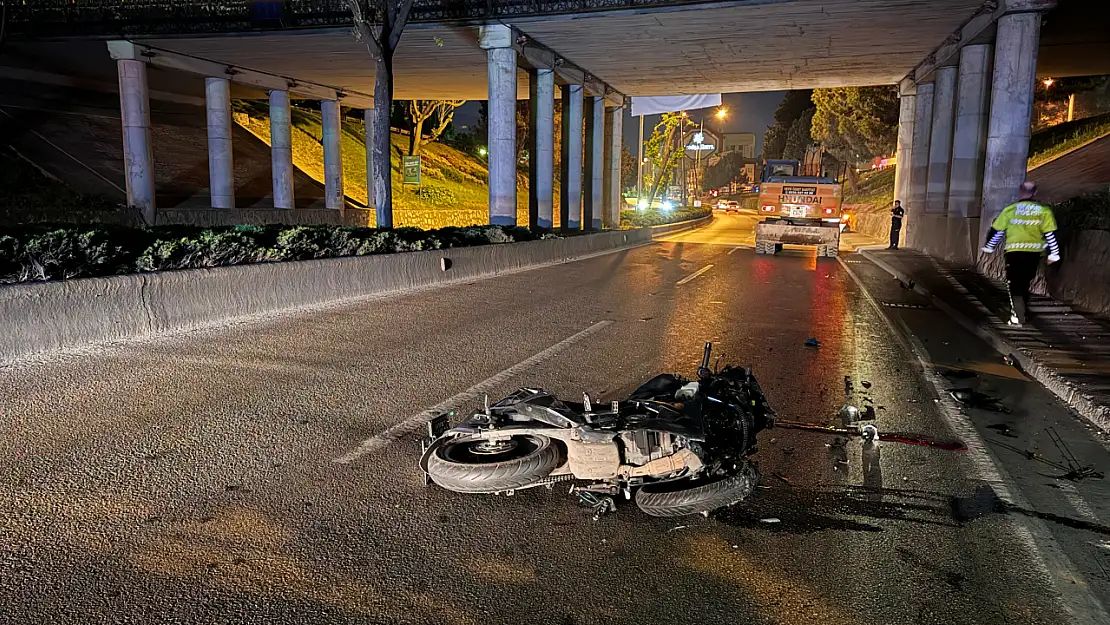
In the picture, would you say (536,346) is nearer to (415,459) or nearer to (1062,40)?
(415,459)

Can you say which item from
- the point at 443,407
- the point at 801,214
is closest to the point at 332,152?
the point at 801,214

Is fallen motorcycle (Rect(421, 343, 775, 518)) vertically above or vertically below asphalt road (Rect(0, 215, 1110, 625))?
above

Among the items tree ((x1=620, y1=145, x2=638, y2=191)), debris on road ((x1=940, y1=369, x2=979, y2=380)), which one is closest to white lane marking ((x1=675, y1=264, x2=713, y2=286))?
debris on road ((x1=940, y1=369, x2=979, y2=380))

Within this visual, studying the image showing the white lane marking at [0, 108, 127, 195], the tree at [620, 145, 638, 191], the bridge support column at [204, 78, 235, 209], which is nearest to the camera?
the bridge support column at [204, 78, 235, 209]

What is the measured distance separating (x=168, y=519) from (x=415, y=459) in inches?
55.0

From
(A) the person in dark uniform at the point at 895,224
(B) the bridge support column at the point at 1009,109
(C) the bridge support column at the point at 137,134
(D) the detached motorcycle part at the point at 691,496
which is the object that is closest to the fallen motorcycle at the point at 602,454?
(D) the detached motorcycle part at the point at 691,496

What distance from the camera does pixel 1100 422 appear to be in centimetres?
557

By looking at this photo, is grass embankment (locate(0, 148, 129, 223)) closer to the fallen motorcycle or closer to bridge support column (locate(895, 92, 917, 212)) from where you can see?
the fallen motorcycle

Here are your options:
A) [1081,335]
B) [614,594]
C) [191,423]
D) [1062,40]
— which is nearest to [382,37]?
[191,423]

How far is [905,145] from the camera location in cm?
2995

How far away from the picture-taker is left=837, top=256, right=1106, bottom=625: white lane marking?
9.73 ft

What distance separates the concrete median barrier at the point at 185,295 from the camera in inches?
261

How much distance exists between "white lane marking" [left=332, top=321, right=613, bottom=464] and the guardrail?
47.6 ft

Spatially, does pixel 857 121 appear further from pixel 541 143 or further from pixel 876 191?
pixel 541 143
